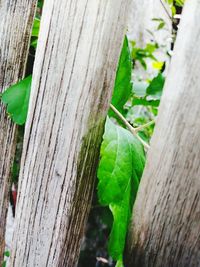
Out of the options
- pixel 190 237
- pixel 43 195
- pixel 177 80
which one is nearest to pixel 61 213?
pixel 43 195

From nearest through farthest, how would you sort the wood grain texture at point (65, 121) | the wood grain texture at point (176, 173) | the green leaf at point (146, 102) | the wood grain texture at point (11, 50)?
the wood grain texture at point (176, 173) → the wood grain texture at point (65, 121) → the wood grain texture at point (11, 50) → the green leaf at point (146, 102)

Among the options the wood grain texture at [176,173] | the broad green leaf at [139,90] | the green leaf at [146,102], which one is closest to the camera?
the wood grain texture at [176,173]

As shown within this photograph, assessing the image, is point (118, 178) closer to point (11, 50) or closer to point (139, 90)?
point (11, 50)

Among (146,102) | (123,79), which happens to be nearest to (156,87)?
(146,102)

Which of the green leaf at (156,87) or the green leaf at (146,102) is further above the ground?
the green leaf at (156,87)

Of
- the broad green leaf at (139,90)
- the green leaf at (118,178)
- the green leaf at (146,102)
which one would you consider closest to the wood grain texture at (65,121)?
the green leaf at (118,178)

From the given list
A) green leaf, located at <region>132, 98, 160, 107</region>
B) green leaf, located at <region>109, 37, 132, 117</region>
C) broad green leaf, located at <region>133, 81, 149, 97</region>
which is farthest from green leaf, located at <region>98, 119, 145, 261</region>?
broad green leaf, located at <region>133, 81, 149, 97</region>

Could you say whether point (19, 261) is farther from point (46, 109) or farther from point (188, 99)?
point (188, 99)

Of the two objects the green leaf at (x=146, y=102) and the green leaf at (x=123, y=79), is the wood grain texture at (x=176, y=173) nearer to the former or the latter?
the green leaf at (x=123, y=79)
